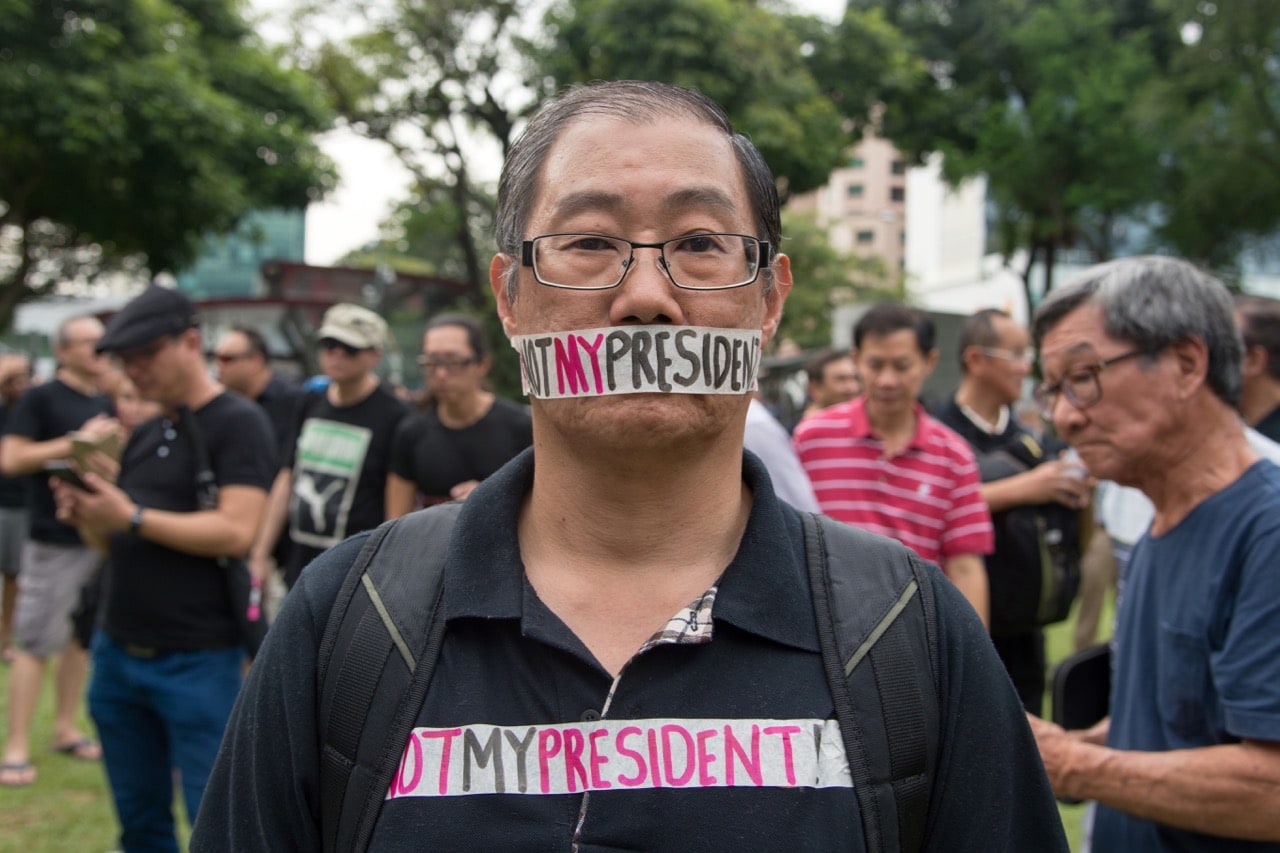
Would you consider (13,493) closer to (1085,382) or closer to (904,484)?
(904,484)

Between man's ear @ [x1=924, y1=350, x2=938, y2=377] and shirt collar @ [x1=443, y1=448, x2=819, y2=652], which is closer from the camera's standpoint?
shirt collar @ [x1=443, y1=448, x2=819, y2=652]

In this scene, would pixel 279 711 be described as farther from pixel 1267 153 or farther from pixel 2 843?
pixel 1267 153

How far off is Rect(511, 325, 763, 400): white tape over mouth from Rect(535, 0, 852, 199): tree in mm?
17191

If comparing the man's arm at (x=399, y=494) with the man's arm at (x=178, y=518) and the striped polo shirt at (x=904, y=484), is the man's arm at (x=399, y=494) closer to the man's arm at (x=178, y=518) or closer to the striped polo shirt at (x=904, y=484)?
the man's arm at (x=178, y=518)

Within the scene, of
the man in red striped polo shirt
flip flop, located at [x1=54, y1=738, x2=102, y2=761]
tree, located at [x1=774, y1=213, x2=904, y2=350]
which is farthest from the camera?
tree, located at [x1=774, y1=213, x2=904, y2=350]

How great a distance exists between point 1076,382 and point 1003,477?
6.60ft

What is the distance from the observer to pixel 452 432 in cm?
495

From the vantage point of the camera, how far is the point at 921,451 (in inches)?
158

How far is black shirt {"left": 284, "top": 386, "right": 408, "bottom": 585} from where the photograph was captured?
5.11m

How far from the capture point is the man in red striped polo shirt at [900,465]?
386cm

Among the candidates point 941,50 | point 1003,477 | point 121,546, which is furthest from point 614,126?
point 941,50

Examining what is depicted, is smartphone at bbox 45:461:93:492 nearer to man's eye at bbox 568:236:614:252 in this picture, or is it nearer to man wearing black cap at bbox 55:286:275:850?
man wearing black cap at bbox 55:286:275:850

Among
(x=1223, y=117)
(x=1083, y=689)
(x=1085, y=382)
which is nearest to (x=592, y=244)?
(x=1085, y=382)

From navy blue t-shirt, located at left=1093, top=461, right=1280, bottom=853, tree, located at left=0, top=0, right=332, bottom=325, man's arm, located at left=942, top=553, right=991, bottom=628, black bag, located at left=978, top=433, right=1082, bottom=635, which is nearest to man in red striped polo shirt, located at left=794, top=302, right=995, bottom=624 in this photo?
man's arm, located at left=942, top=553, right=991, bottom=628
